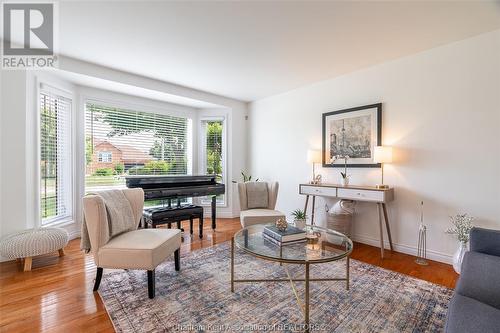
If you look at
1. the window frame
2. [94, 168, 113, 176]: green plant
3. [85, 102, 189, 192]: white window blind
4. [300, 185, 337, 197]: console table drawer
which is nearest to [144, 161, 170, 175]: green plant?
[85, 102, 189, 192]: white window blind

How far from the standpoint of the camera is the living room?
6.43 ft

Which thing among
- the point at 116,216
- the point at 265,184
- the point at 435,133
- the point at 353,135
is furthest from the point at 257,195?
the point at 435,133

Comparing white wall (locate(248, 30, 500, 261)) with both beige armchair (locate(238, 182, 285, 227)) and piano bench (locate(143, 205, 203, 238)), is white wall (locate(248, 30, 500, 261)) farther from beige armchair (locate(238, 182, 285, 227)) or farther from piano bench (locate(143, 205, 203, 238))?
piano bench (locate(143, 205, 203, 238))

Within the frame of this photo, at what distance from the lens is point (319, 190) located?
147 inches

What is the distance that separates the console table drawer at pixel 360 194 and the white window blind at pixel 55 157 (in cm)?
415

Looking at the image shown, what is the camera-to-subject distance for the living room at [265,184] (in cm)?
196

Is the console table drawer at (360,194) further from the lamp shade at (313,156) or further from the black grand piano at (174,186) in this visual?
the black grand piano at (174,186)

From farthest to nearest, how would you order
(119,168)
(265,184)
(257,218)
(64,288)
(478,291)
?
(119,168)
(265,184)
(257,218)
(64,288)
(478,291)

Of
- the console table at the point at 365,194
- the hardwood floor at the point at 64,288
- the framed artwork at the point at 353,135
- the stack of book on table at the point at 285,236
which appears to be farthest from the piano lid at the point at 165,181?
the framed artwork at the point at 353,135

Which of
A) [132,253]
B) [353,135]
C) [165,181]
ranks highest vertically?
[353,135]

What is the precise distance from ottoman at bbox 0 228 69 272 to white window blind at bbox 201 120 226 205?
2965 mm

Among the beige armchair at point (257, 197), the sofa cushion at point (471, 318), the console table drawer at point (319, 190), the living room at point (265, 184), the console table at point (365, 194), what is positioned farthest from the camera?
the beige armchair at point (257, 197)

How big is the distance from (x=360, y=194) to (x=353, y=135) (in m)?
0.95

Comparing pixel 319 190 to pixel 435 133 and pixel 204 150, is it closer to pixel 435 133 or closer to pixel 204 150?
pixel 435 133
